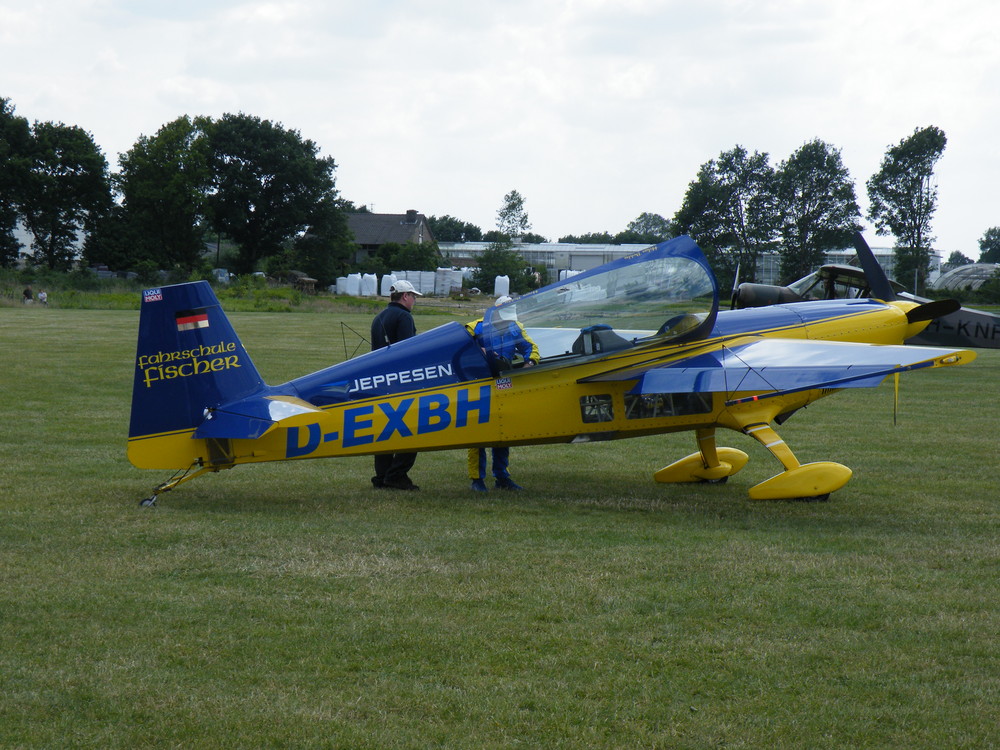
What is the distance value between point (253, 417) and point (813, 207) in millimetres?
60116

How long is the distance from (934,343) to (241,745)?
14.4 metres

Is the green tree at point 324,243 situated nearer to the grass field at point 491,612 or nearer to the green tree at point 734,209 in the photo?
the green tree at point 734,209

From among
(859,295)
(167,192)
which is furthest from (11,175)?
(859,295)

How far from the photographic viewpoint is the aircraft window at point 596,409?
7934 millimetres

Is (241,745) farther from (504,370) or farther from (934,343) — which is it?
(934,343)

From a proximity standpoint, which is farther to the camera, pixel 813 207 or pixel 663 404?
pixel 813 207

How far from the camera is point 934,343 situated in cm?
1521

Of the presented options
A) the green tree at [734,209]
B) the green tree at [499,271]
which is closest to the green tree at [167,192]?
the green tree at [499,271]

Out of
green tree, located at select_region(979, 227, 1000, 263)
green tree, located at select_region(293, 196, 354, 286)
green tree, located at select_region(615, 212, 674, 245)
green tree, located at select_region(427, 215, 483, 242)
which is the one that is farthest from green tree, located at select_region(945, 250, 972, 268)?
green tree, located at select_region(293, 196, 354, 286)

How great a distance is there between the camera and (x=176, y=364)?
7199 millimetres

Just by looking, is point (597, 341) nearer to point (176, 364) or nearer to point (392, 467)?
point (392, 467)

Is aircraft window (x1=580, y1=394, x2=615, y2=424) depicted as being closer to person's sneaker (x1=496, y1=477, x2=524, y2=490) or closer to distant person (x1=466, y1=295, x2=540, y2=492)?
distant person (x1=466, y1=295, x2=540, y2=492)

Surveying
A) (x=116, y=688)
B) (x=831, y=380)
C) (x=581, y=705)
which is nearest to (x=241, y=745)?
(x=116, y=688)

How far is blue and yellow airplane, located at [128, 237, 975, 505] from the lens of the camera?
23.7 ft
